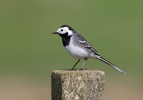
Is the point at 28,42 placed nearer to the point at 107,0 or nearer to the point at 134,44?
the point at 134,44

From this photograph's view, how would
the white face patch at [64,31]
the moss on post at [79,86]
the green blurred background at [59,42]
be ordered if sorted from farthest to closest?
the green blurred background at [59,42], the white face patch at [64,31], the moss on post at [79,86]

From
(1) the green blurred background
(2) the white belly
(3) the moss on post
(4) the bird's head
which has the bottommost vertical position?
(3) the moss on post

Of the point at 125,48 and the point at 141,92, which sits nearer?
the point at 141,92

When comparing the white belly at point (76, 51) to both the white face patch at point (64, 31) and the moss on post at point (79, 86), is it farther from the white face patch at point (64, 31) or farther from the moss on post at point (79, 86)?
the moss on post at point (79, 86)

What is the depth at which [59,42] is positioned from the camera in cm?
3619

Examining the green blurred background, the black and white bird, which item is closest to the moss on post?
the black and white bird

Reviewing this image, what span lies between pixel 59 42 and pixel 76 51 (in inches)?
1017

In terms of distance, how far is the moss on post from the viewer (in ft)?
21.5

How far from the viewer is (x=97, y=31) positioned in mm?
41188

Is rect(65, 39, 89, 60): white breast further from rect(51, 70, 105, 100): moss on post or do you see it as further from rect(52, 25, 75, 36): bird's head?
rect(51, 70, 105, 100): moss on post

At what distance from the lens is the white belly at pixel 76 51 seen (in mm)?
10279

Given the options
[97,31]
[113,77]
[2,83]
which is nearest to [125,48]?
[97,31]

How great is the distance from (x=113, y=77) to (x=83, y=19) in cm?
2025

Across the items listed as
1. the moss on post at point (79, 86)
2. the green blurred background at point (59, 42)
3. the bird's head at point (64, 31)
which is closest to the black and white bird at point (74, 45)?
the bird's head at point (64, 31)
